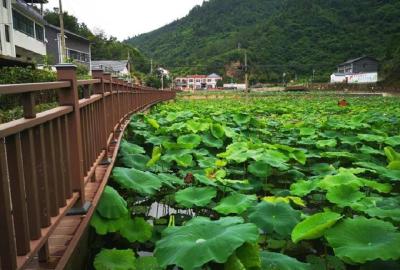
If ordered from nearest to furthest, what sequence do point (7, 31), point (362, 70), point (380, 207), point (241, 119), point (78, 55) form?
point (380, 207)
point (241, 119)
point (7, 31)
point (78, 55)
point (362, 70)

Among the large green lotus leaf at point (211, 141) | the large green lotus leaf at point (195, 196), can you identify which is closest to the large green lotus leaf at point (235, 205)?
the large green lotus leaf at point (195, 196)

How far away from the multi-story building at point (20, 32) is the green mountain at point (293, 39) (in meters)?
54.0

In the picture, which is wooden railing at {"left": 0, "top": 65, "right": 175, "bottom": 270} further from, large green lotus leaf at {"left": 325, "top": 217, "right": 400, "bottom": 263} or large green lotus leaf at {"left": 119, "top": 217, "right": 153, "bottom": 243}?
large green lotus leaf at {"left": 325, "top": 217, "right": 400, "bottom": 263}

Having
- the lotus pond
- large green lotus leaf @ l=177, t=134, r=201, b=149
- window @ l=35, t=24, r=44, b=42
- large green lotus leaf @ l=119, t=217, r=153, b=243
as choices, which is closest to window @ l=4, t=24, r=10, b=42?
window @ l=35, t=24, r=44, b=42

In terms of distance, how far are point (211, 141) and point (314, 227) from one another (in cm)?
431

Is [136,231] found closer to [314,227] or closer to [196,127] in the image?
[314,227]

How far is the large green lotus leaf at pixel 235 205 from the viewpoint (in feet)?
11.2

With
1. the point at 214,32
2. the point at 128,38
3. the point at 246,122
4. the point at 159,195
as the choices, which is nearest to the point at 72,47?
the point at 246,122

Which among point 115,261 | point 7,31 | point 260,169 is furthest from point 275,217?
point 7,31

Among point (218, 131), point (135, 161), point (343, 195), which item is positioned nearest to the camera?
point (343, 195)

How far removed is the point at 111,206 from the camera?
10.9 ft

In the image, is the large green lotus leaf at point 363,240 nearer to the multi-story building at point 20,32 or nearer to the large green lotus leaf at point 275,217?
the large green lotus leaf at point 275,217

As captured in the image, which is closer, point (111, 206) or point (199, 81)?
point (111, 206)

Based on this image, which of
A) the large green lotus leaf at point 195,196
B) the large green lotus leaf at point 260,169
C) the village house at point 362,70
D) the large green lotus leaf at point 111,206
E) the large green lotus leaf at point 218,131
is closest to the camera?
the large green lotus leaf at point 111,206
